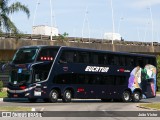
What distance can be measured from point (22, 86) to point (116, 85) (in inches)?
329

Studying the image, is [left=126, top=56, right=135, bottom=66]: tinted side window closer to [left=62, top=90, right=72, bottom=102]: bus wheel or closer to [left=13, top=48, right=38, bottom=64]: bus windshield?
[left=62, top=90, right=72, bottom=102]: bus wheel

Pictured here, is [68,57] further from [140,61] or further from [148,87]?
[148,87]

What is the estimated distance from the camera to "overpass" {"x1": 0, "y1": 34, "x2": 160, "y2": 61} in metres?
50.1

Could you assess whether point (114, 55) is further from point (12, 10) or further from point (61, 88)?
point (12, 10)

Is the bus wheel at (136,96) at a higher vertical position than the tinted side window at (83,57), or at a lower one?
lower

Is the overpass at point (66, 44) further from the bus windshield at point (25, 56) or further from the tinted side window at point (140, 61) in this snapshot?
the tinted side window at point (140, 61)

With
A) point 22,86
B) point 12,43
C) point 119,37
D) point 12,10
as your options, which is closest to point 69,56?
point 22,86

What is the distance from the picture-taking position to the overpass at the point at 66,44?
50094 mm

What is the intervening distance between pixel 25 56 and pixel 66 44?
26831mm

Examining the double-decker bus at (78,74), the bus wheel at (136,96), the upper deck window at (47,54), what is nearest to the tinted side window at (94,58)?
the double-decker bus at (78,74)

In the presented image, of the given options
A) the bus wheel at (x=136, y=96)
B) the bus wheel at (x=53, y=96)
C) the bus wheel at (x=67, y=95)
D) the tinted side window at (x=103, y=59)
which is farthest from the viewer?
the bus wheel at (x=136, y=96)

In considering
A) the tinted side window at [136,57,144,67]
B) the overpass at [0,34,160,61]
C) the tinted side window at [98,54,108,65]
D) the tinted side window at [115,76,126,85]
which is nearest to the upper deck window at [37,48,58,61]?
the tinted side window at [98,54,108,65]

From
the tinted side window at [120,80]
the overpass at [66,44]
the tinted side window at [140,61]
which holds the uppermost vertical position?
the overpass at [66,44]

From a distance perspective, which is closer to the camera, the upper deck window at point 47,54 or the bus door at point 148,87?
the upper deck window at point 47,54
